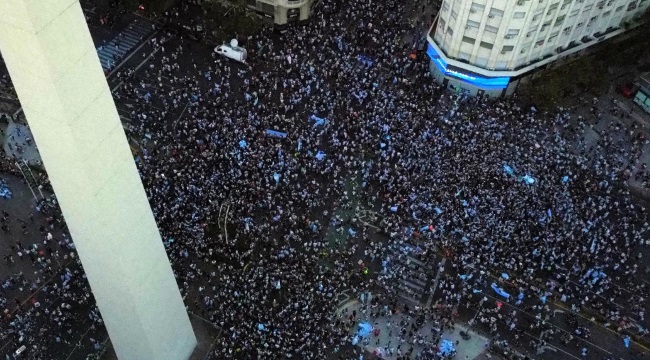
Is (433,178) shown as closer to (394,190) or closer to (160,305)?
(394,190)

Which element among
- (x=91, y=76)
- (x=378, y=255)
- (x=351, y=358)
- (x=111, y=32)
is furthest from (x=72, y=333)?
(x=111, y=32)

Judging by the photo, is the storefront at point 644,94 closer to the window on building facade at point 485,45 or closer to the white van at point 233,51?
the window on building facade at point 485,45

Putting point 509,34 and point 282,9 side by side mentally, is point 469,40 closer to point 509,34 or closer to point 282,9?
point 509,34

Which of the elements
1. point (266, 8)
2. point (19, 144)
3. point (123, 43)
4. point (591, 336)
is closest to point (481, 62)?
point (266, 8)

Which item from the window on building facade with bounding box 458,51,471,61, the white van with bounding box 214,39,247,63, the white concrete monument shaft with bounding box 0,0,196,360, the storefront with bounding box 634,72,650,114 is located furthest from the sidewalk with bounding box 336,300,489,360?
the storefront with bounding box 634,72,650,114

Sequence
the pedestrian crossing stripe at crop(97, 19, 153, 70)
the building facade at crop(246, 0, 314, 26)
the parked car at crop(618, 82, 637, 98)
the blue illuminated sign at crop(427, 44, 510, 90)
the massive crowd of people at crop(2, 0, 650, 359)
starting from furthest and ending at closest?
the building facade at crop(246, 0, 314, 26), the pedestrian crossing stripe at crop(97, 19, 153, 70), the parked car at crop(618, 82, 637, 98), the blue illuminated sign at crop(427, 44, 510, 90), the massive crowd of people at crop(2, 0, 650, 359)

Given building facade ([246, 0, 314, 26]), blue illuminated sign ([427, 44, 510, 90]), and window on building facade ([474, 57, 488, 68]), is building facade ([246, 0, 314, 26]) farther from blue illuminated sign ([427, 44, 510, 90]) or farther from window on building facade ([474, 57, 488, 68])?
window on building facade ([474, 57, 488, 68])
